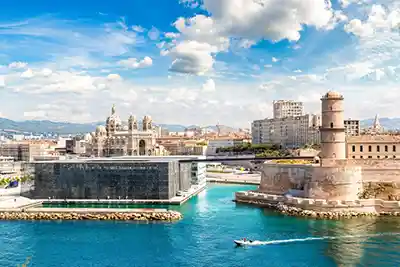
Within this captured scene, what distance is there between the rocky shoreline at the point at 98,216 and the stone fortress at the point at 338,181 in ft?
31.6

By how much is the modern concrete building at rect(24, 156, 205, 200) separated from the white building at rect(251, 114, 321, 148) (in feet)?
231

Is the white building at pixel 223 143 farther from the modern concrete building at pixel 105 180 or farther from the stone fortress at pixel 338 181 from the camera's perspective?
the stone fortress at pixel 338 181

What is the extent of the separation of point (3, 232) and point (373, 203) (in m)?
27.1

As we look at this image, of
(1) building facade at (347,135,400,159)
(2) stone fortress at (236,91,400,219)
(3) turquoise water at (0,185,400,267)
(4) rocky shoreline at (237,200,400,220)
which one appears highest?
(1) building facade at (347,135,400,159)

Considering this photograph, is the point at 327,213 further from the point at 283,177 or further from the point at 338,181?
the point at 283,177

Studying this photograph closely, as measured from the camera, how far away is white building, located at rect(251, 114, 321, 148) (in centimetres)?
11656

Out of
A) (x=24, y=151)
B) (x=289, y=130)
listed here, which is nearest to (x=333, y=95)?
(x=289, y=130)

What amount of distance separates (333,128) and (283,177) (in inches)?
309

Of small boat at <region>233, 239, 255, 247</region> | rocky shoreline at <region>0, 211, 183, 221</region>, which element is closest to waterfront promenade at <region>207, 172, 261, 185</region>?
rocky shoreline at <region>0, 211, 183, 221</region>

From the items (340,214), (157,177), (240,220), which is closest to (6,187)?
(157,177)

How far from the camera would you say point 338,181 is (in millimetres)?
40906

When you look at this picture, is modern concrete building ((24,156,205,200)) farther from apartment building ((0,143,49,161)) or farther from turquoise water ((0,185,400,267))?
apartment building ((0,143,49,161))

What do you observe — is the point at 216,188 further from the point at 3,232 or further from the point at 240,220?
the point at 3,232

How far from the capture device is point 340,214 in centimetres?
3862
